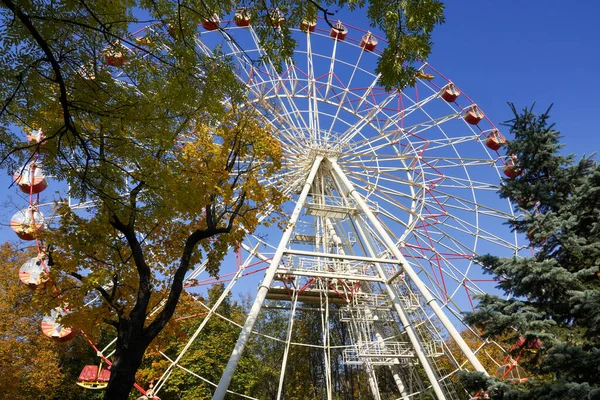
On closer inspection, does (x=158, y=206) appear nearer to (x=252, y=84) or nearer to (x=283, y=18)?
(x=283, y=18)

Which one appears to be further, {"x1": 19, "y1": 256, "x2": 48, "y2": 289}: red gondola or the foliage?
the foliage

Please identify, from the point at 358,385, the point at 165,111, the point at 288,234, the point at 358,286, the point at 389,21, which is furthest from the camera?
the point at 358,385

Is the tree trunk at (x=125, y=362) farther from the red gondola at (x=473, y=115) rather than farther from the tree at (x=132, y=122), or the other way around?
the red gondola at (x=473, y=115)

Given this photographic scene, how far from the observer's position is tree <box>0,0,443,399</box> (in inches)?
183

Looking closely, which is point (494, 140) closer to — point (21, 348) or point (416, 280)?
point (416, 280)

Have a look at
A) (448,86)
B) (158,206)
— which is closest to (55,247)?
(158,206)

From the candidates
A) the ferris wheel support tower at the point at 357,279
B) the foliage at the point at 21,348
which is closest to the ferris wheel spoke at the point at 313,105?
the ferris wheel support tower at the point at 357,279

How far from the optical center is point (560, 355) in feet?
21.1

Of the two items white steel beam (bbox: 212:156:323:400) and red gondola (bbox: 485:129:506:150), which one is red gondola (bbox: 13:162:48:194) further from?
red gondola (bbox: 485:129:506:150)

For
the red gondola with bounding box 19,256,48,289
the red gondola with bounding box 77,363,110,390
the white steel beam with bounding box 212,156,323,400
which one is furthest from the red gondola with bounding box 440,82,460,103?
the red gondola with bounding box 77,363,110,390

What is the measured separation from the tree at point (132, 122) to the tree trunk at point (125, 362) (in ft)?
0.05

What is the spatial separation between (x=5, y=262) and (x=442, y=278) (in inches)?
879

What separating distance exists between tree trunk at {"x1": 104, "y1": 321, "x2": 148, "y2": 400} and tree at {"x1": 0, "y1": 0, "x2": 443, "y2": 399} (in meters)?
0.01

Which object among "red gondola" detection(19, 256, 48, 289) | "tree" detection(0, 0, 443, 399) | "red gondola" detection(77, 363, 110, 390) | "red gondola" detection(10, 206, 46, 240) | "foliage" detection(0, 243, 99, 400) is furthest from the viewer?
"foliage" detection(0, 243, 99, 400)
